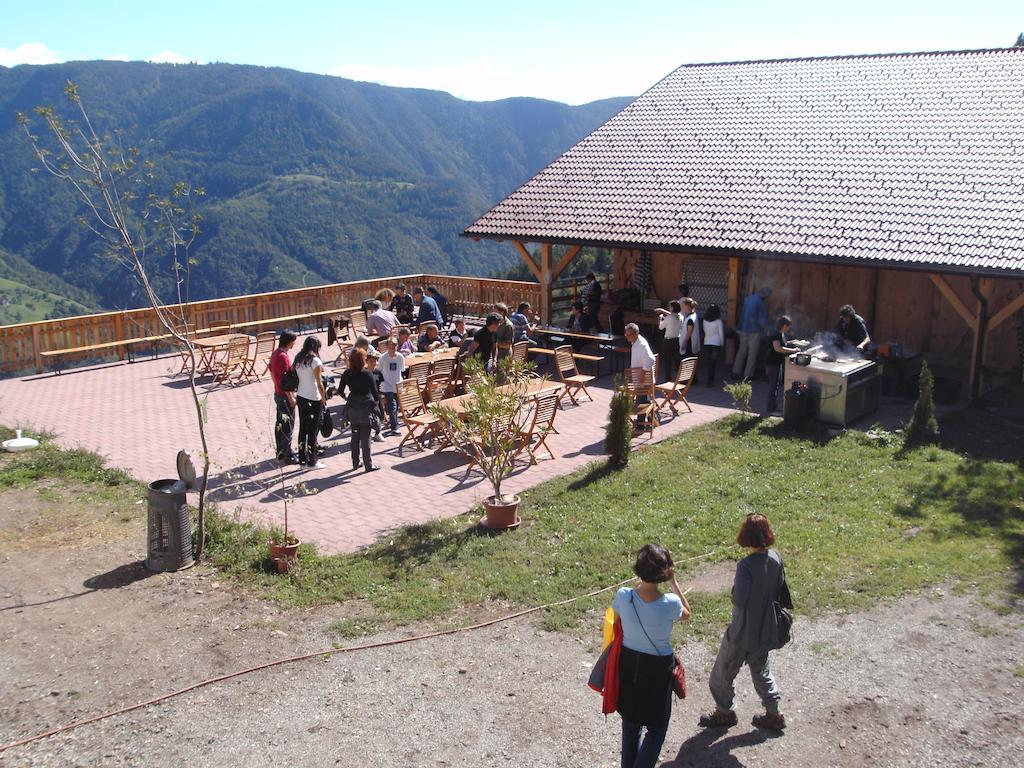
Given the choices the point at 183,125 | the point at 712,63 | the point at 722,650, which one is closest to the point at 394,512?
the point at 722,650

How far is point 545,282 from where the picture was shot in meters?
18.7

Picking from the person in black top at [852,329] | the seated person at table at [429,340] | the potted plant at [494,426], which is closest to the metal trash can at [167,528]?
the potted plant at [494,426]

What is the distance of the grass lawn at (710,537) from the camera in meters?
7.42

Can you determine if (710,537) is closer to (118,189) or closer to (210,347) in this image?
(118,189)

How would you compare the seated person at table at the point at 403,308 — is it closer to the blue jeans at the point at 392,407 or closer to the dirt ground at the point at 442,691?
the blue jeans at the point at 392,407

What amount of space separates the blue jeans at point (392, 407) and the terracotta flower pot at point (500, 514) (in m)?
3.70

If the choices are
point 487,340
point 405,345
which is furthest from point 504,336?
point 405,345

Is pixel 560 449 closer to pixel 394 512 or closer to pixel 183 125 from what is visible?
pixel 394 512

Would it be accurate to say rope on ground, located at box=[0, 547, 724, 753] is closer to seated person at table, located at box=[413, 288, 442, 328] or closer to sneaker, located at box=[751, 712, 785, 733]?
sneaker, located at box=[751, 712, 785, 733]

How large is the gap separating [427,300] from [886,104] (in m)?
9.05

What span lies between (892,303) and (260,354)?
A: 35.5 feet

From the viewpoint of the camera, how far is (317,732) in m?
5.59

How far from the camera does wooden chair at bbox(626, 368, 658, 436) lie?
479 inches

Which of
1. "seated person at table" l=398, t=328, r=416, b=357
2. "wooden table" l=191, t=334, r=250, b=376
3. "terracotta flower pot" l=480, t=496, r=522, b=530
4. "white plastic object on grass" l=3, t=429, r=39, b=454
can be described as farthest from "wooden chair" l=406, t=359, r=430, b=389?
"white plastic object on grass" l=3, t=429, r=39, b=454
